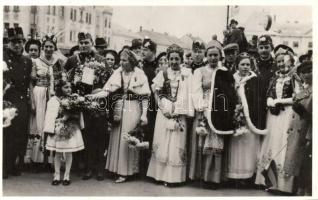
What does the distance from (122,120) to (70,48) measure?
4.83ft

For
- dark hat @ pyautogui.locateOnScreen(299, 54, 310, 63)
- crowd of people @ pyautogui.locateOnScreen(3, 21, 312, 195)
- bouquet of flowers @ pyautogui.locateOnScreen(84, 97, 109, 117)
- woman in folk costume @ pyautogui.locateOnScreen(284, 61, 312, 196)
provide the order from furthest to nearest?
bouquet of flowers @ pyautogui.locateOnScreen(84, 97, 109, 117)
dark hat @ pyautogui.locateOnScreen(299, 54, 310, 63)
crowd of people @ pyautogui.locateOnScreen(3, 21, 312, 195)
woman in folk costume @ pyautogui.locateOnScreen(284, 61, 312, 196)

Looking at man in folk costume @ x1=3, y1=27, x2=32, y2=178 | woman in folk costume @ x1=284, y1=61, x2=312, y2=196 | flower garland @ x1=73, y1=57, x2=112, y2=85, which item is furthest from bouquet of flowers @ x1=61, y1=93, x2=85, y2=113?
woman in folk costume @ x1=284, y1=61, x2=312, y2=196

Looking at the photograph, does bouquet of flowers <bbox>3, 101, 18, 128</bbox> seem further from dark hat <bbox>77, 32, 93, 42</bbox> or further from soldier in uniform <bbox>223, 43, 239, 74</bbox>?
soldier in uniform <bbox>223, 43, 239, 74</bbox>

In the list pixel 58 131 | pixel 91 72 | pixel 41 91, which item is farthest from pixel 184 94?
pixel 41 91

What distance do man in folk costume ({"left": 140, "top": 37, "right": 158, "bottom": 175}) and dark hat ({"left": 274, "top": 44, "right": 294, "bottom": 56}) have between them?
4.90 ft

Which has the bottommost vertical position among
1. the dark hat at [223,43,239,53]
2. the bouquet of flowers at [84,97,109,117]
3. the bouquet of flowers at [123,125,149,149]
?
the bouquet of flowers at [123,125,149,149]

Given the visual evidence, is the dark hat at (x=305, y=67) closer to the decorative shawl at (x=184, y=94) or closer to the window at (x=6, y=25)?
the decorative shawl at (x=184, y=94)

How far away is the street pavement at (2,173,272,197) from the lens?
534cm

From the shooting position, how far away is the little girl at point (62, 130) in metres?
5.41

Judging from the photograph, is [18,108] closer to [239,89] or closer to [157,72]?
[157,72]

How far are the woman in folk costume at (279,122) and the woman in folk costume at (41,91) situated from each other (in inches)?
97.3

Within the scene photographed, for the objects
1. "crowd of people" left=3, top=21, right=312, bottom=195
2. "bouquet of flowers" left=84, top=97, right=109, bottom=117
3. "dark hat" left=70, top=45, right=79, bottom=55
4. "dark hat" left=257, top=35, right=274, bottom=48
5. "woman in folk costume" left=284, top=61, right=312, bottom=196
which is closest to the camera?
"woman in folk costume" left=284, top=61, right=312, bottom=196

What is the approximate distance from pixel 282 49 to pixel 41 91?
2.85 m
